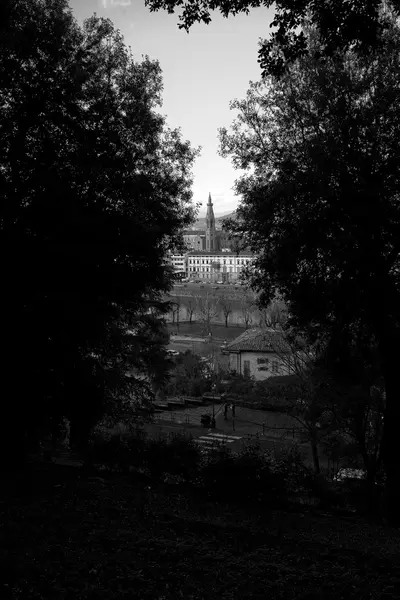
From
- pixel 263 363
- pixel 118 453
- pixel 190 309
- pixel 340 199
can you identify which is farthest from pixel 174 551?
pixel 190 309

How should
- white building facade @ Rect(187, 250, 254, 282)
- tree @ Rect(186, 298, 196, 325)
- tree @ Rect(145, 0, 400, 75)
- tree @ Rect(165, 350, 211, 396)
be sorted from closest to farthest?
tree @ Rect(145, 0, 400, 75), tree @ Rect(165, 350, 211, 396), tree @ Rect(186, 298, 196, 325), white building facade @ Rect(187, 250, 254, 282)

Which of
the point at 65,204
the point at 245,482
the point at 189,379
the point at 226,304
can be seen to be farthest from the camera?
the point at 226,304

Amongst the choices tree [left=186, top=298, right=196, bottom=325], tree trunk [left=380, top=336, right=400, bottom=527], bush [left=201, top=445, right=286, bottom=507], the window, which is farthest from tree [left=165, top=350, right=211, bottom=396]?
tree [left=186, top=298, right=196, bottom=325]

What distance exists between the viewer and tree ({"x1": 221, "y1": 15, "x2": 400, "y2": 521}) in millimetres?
6992

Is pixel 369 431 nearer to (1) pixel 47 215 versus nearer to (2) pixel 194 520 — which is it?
(2) pixel 194 520

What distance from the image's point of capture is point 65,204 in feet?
23.1

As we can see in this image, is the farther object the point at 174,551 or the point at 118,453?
the point at 118,453

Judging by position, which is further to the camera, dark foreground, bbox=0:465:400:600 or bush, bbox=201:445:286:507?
bush, bbox=201:445:286:507

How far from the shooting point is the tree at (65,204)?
6992mm

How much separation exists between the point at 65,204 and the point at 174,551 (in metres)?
4.64

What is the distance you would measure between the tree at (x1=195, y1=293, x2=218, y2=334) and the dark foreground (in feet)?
154

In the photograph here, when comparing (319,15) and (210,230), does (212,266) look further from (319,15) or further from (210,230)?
(319,15)

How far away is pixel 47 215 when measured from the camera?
7004 millimetres

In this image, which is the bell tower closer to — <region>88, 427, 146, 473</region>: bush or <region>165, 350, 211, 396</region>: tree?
<region>165, 350, 211, 396</region>: tree
